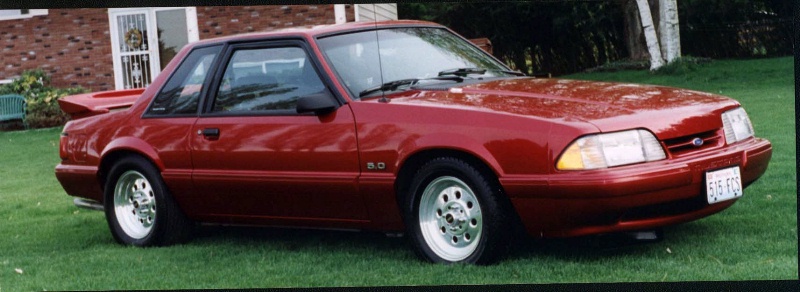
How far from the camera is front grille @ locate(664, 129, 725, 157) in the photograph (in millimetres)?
4992

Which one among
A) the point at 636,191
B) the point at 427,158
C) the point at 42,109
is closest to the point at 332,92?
the point at 427,158

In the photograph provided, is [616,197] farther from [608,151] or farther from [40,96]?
[40,96]

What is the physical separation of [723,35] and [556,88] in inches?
148

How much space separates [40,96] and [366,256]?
7.07m

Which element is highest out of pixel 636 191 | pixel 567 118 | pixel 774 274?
pixel 567 118

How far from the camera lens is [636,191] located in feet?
15.8

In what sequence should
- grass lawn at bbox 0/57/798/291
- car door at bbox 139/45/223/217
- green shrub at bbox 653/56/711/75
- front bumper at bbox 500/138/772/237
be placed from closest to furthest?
front bumper at bbox 500/138/772/237 < grass lawn at bbox 0/57/798/291 < car door at bbox 139/45/223/217 < green shrub at bbox 653/56/711/75

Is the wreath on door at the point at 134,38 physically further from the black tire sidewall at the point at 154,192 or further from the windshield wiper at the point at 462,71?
the windshield wiper at the point at 462,71

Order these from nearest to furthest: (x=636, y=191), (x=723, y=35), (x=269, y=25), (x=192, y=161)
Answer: (x=636, y=191) < (x=192, y=161) < (x=723, y=35) < (x=269, y=25)

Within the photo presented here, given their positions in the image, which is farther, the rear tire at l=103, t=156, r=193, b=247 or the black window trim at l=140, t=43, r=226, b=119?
the rear tire at l=103, t=156, r=193, b=247

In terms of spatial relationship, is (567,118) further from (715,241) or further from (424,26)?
(424,26)

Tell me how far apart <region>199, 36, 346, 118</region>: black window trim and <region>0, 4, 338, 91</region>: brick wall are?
411cm

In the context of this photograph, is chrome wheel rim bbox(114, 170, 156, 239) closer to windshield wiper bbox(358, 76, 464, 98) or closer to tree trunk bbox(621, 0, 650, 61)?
windshield wiper bbox(358, 76, 464, 98)

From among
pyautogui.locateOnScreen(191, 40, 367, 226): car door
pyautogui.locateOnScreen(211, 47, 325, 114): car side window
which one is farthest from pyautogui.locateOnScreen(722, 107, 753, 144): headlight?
pyautogui.locateOnScreen(211, 47, 325, 114): car side window
